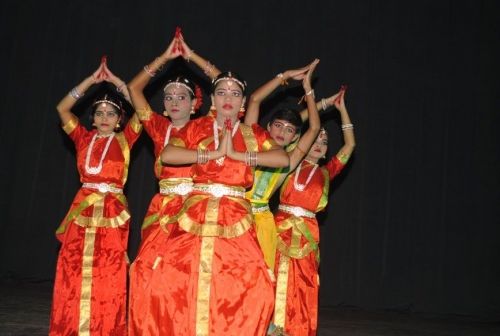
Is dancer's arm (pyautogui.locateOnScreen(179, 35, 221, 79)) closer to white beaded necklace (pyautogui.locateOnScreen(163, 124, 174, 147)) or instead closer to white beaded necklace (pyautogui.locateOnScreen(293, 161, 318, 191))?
white beaded necklace (pyautogui.locateOnScreen(163, 124, 174, 147))

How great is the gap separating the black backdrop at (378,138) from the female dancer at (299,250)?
1437 millimetres

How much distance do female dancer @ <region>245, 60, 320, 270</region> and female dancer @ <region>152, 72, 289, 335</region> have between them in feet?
2.35

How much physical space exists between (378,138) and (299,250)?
6.66 feet

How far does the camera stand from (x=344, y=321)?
4363 mm

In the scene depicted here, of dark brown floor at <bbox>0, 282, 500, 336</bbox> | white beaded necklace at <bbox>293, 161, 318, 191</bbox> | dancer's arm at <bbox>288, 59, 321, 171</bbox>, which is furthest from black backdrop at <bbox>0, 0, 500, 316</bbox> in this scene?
dancer's arm at <bbox>288, 59, 321, 171</bbox>

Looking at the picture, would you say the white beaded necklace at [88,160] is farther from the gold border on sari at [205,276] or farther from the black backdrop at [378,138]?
the black backdrop at [378,138]

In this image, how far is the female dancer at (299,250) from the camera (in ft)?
10.8

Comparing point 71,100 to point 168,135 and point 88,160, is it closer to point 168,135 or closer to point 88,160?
point 88,160

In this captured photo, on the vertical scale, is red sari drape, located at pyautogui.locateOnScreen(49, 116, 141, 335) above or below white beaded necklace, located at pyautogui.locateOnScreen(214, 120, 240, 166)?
below

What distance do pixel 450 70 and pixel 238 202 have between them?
3.66 metres

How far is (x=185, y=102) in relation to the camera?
3.08m

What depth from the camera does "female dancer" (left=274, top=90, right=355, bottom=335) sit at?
3.30m

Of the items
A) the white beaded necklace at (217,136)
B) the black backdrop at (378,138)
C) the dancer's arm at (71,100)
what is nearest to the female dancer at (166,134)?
the dancer's arm at (71,100)

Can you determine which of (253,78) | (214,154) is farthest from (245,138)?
(253,78)
